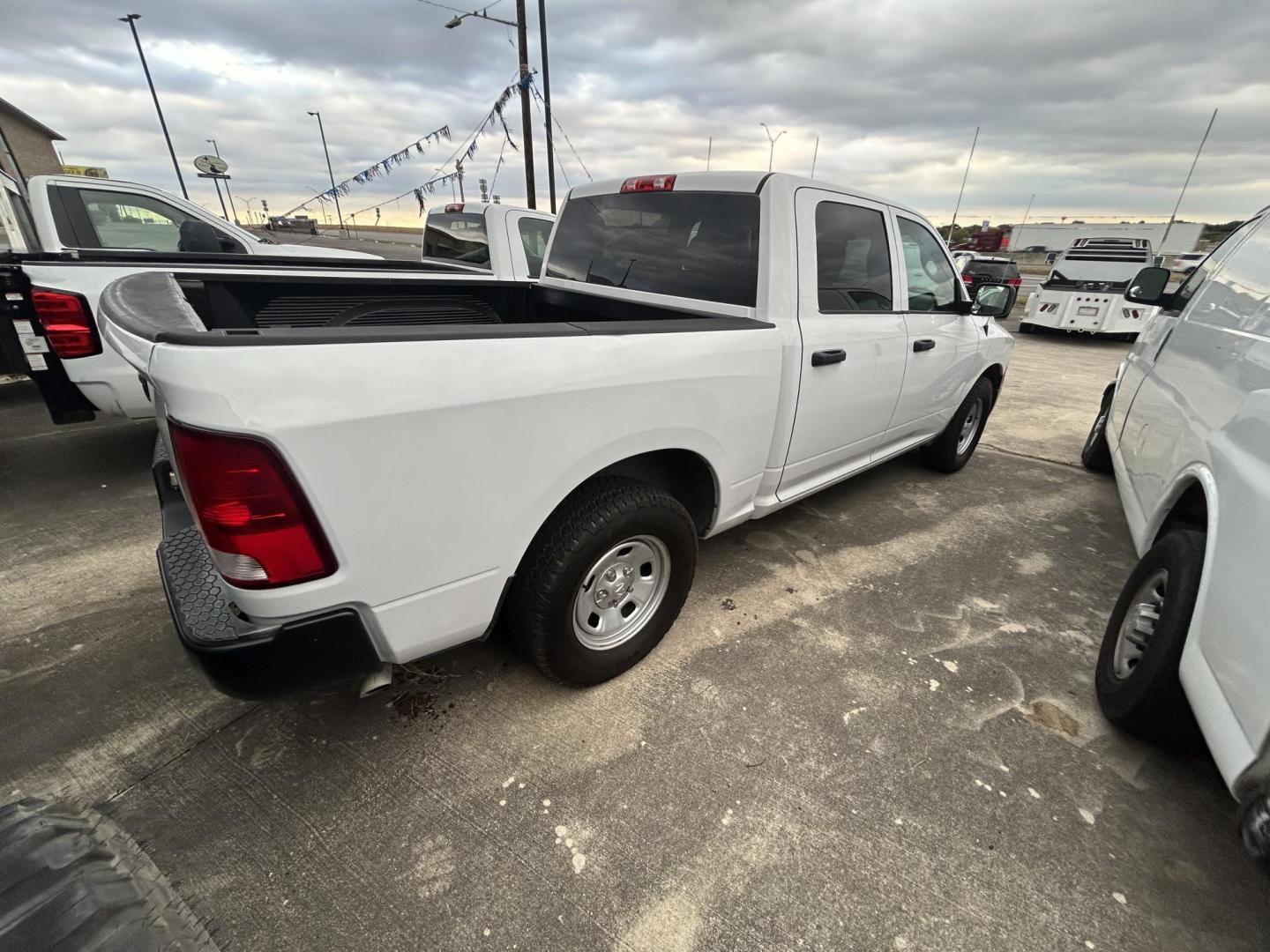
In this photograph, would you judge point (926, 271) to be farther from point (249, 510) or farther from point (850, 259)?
point (249, 510)

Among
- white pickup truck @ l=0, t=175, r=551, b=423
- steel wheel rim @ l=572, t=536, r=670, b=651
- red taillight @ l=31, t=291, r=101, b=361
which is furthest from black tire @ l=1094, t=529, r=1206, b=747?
red taillight @ l=31, t=291, r=101, b=361

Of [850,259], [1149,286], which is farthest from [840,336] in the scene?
[1149,286]

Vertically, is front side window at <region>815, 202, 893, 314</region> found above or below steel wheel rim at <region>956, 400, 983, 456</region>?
above

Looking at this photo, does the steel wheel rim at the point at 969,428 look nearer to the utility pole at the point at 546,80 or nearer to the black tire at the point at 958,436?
the black tire at the point at 958,436

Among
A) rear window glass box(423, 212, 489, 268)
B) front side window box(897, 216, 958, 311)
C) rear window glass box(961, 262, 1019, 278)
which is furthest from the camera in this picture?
rear window glass box(961, 262, 1019, 278)

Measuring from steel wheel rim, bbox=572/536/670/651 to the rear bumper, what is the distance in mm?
729

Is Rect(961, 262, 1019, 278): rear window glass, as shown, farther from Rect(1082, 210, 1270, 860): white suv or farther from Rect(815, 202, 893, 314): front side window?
Rect(815, 202, 893, 314): front side window

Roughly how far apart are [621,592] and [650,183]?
1.97 metres

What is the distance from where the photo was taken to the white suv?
1381mm

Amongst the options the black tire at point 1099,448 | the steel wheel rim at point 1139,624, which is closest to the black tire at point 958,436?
the black tire at point 1099,448

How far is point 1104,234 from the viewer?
3494 centimetres

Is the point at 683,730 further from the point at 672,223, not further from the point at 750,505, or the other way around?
the point at 672,223

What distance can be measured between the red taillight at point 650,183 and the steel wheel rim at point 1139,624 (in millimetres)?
2533

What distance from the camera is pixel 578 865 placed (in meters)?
1.62
